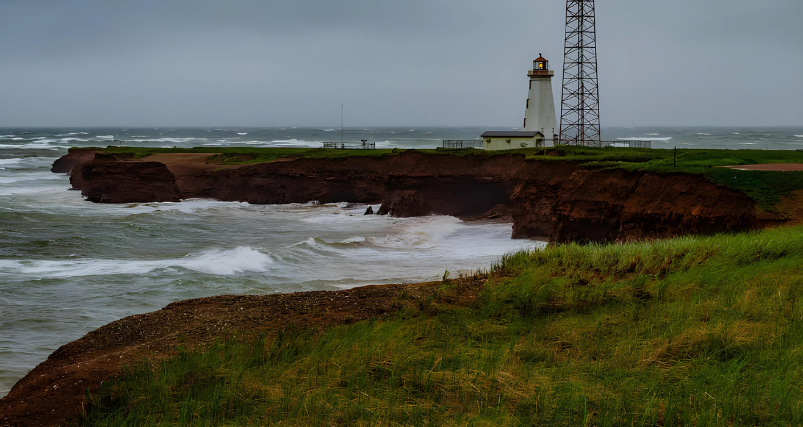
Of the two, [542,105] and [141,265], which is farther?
[542,105]

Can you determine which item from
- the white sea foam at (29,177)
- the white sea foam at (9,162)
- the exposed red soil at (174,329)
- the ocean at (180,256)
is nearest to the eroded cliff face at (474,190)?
the ocean at (180,256)

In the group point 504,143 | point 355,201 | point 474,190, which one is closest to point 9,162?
point 355,201

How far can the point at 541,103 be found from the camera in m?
46.7

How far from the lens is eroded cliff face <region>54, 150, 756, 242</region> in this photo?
17750mm

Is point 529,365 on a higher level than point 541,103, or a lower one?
lower

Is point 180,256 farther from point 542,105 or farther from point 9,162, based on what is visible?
point 9,162

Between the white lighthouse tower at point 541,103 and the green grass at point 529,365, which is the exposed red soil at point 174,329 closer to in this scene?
the green grass at point 529,365

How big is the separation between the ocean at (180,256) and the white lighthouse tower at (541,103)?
1703 centimetres

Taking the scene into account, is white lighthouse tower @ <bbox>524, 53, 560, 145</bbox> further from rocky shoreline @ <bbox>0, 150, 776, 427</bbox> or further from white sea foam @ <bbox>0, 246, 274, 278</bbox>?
white sea foam @ <bbox>0, 246, 274, 278</bbox>

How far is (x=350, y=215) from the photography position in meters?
34.5

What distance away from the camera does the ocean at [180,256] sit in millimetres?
13086

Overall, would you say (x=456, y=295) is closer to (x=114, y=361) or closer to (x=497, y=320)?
(x=497, y=320)

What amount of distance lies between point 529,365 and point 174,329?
5.02 m

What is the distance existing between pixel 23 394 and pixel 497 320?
223 inches
